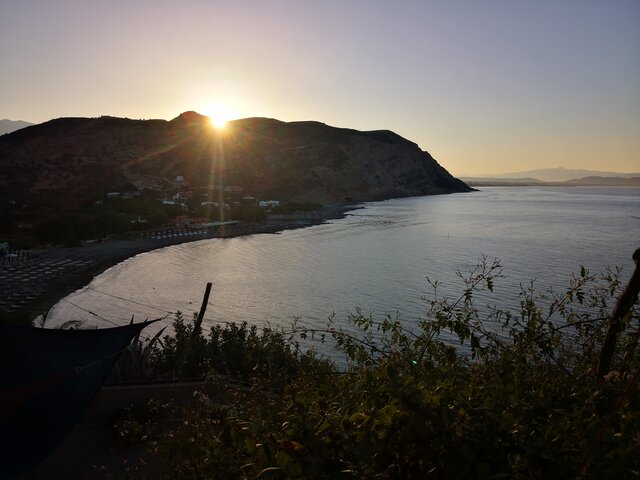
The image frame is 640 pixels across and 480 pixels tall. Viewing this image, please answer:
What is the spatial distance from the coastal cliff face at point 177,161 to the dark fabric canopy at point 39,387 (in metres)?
82.7

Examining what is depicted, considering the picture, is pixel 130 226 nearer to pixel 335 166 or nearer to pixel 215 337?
pixel 215 337

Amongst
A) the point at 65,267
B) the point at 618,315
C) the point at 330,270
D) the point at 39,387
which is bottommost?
the point at 330,270

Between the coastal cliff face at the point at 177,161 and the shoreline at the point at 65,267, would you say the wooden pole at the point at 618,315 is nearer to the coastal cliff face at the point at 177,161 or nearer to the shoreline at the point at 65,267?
the shoreline at the point at 65,267

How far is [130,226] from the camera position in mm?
72812

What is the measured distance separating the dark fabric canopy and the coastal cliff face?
8274 centimetres

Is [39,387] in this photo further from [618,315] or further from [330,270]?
[330,270]

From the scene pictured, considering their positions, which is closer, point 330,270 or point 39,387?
point 39,387

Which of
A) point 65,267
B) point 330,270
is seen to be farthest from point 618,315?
point 65,267

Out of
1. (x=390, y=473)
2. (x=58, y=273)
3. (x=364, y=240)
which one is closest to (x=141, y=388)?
(x=390, y=473)

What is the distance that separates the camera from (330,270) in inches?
1945

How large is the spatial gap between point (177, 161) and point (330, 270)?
10273cm

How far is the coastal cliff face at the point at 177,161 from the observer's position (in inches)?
4407

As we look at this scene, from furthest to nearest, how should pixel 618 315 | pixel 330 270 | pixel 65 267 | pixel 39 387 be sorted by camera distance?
pixel 330 270 → pixel 65 267 → pixel 39 387 → pixel 618 315

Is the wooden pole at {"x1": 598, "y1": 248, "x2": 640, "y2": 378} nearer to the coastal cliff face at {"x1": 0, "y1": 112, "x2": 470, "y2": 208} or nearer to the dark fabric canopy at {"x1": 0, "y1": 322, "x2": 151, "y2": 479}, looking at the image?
the dark fabric canopy at {"x1": 0, "y1": 322, "x2": 151, "y2": 479}
